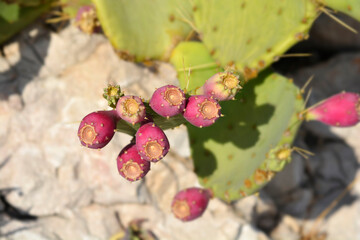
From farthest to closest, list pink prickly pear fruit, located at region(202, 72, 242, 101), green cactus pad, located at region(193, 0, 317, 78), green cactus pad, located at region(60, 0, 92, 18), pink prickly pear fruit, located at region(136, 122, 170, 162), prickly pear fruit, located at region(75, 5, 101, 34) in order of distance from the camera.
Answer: green cactus pad, located at region(60, 0, 92, 18), prickly pear fruit, located at region(75, 5, 101, 34), green cactus pad, located at region(193, 0, 317, 78), pink prickly pear fruit, located at region(202, 72, 242, 101), pink prickly pear fruit, located at region(136, 122, 170, 162)

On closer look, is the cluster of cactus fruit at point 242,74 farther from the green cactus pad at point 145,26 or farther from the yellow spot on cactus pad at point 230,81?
the yellow spot on cactus pad at point 230,81

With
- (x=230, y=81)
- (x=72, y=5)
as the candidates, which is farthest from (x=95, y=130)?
(x=72, y=5)

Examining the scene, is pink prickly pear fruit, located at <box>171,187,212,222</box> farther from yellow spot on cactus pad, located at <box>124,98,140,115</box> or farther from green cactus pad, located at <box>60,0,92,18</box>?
green cactus pad, located at <box>60,0,92,18</box>

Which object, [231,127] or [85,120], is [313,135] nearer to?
[231,127]

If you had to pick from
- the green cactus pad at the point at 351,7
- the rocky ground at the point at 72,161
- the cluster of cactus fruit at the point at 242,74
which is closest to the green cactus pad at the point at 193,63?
the cluster of cactus fruit at the point at 242,74

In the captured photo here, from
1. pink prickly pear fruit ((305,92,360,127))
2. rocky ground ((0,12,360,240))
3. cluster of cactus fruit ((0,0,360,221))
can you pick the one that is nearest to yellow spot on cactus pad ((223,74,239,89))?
cluster of cactus fruit ((0,0,360,221))

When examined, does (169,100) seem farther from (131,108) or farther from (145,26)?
(145,26)
